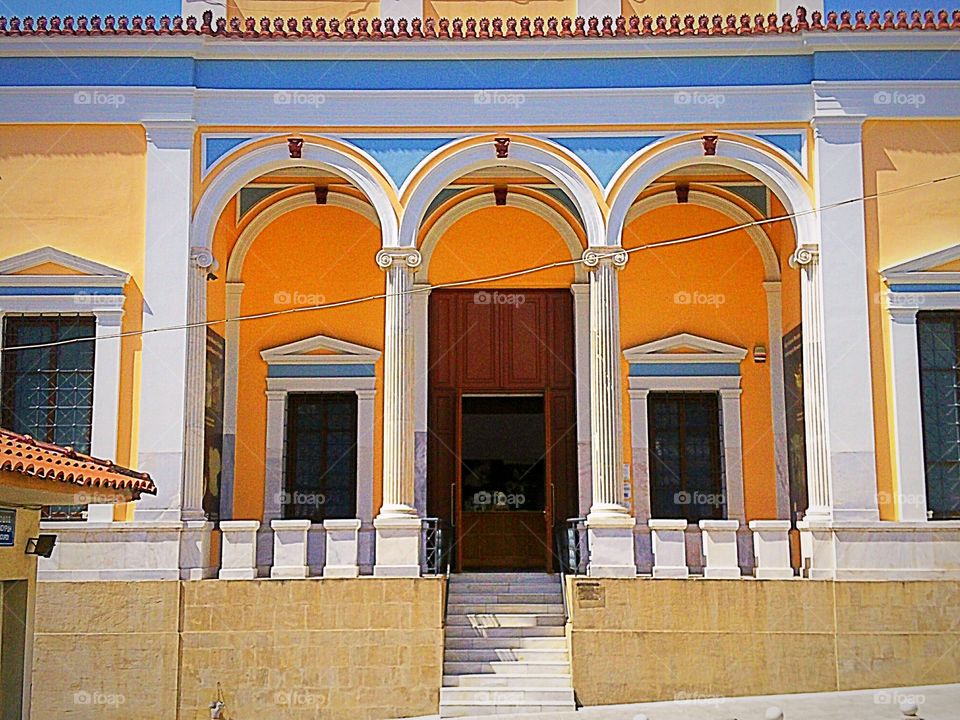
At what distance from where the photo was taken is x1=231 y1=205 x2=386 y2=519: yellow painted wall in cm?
1820

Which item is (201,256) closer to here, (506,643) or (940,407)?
(506,643)

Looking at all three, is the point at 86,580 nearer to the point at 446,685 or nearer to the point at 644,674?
the point at 446,685

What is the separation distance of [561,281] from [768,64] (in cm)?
463

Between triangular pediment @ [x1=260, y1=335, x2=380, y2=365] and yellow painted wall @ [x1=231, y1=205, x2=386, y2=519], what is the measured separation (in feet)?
0.58

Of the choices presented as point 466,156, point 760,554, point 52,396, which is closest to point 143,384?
point 52,396

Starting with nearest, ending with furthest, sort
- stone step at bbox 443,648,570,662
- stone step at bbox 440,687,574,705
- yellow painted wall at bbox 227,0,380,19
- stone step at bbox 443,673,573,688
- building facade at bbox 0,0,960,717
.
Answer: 1. stone step at bbox 440,687,574,705
2. stone step at bbox 443,673,573,688
3. stone step at bbox 443,648,570,662
4. building facade at bbox 0,0,960,717
5. yellow painted wall at bbox 227,0,380,19

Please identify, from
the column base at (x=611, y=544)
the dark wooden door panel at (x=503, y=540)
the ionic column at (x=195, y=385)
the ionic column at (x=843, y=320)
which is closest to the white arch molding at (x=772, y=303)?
the ionic column at (x=843, y=320)

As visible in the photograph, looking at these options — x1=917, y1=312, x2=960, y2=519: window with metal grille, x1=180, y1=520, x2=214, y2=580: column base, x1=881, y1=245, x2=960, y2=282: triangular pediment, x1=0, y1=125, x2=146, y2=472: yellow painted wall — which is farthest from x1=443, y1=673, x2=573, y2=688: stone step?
x1=881, y1=245, x2=960, y2=282: triangular pediment

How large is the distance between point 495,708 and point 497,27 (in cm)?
828

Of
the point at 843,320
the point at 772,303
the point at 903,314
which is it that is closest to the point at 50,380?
the point at 843,320

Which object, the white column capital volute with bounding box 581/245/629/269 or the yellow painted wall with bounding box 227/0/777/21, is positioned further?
the yellow painted wall with bounding box 227/0/777/21

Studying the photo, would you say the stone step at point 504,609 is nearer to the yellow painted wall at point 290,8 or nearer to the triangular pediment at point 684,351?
the triangular pediment at point 684,351

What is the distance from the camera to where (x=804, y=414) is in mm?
16141

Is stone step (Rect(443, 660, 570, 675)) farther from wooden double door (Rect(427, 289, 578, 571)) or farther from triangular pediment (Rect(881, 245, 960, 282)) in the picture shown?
triangular pediment (Rect(881, 245, 960, 282))
